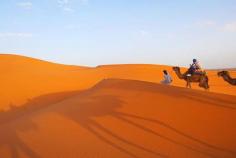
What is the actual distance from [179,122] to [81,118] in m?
3.69

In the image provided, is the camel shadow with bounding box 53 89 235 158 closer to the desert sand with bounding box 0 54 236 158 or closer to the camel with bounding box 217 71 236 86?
the desert sand with bounding box 0 54 236 158

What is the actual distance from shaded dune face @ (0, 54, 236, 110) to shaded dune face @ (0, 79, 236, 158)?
1021 centimetres

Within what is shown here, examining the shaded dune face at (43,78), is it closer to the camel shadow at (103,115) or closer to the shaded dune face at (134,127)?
the camel shadow at (103,115)

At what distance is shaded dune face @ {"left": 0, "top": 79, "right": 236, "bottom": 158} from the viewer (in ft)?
33.3

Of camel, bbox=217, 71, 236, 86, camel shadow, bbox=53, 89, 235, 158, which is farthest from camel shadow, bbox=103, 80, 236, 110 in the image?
camel, bbox=217, 71, 236, 86

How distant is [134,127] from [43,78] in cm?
2100

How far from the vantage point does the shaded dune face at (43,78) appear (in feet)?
85.6

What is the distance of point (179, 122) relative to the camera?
38.0 feet

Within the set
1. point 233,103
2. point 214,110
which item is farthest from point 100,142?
point 233,103

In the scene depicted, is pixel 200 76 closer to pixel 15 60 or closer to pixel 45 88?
pixel 45 88

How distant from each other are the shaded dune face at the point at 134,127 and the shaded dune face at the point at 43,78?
10210 mm

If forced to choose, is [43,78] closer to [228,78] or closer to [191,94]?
[228,78]

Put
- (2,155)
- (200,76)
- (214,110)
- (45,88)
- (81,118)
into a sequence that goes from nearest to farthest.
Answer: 1. (2,155)
2. (214,110)
3. (81,118)
4. (200,76)
5. (45,88)

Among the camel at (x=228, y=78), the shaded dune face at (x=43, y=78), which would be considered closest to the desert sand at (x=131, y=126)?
the camel at (x=228, y=78)
